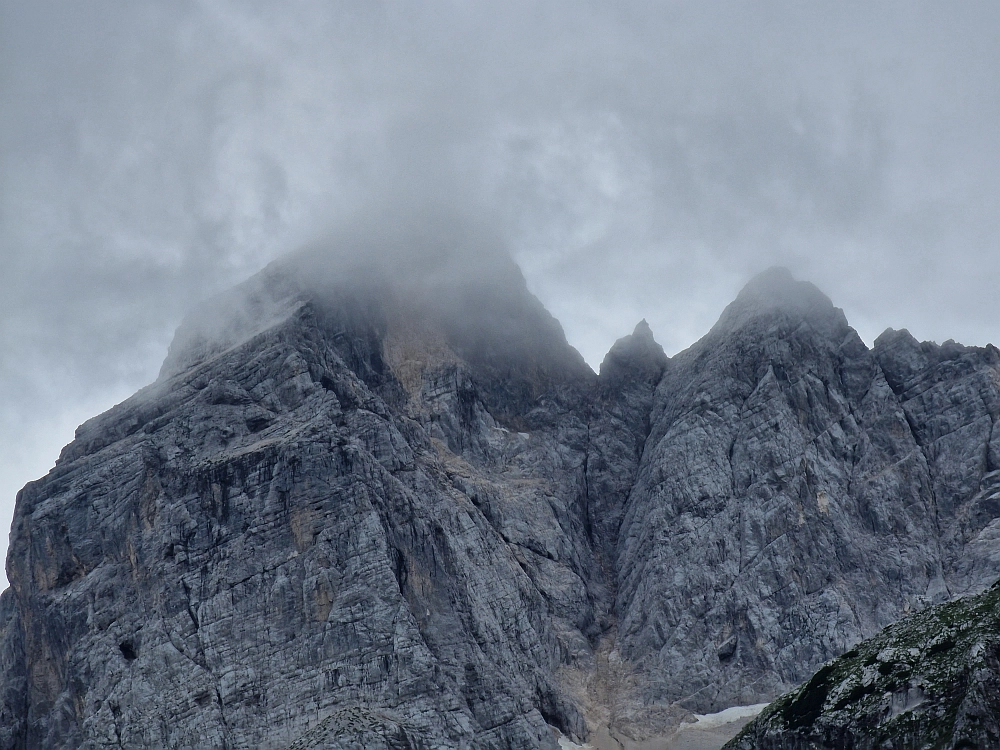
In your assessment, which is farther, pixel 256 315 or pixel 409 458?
pixel 256 315

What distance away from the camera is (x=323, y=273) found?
639 feet

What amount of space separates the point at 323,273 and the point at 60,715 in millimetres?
83081

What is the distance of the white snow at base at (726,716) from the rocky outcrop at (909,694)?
183 feet

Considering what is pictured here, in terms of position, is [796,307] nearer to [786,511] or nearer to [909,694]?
[786,511]

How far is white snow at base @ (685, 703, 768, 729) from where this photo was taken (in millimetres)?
→ 152750

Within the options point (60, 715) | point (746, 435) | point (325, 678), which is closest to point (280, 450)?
point (325, 678)

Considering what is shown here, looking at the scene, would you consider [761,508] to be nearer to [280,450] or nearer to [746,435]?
[746,435]

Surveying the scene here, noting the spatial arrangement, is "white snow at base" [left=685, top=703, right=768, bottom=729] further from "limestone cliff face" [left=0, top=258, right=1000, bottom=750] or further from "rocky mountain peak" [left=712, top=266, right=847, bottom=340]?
"rocky mountain peak" [left=712, top=266, right=847, bottom=340]

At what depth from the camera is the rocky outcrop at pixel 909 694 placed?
252ft

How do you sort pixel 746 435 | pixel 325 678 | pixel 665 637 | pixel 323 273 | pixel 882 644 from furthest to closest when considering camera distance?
pixel 323 273, pixel 746 435, pixel 665 637, pixel 325 678, pixel 882 644

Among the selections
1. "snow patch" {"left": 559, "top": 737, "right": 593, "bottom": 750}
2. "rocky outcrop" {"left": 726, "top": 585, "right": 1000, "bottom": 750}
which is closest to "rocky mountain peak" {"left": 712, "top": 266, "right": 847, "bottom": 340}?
"snow patch" {"left": 559, "top": 737, "right": 593, "bottom": 750}

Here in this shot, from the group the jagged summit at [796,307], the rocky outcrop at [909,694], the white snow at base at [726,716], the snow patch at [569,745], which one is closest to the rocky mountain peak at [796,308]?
the jagged summit at [796,307]

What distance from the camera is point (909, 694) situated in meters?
83.4

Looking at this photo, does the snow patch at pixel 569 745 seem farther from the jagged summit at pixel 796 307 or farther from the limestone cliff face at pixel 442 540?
the jagged summit at pixel 796 307
